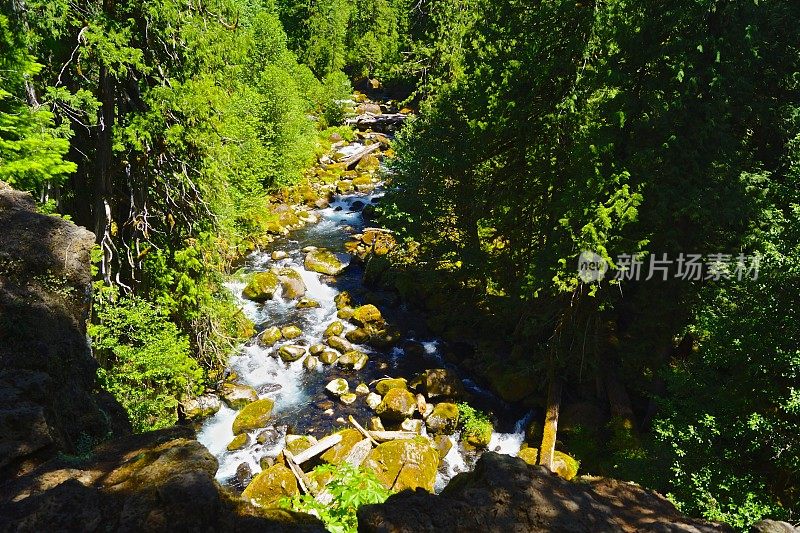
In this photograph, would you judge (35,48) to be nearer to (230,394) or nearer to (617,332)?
(230,394)

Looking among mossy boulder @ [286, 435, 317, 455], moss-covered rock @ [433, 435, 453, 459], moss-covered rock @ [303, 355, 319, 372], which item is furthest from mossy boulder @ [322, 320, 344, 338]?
moss-covered rock @ [433, 435, 453, 459]

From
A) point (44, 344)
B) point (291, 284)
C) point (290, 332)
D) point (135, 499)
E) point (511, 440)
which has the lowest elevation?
point (511, 440)

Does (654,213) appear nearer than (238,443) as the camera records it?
Yes

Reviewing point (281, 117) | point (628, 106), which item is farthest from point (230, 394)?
point (281, 117)

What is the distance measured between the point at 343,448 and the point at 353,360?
4751mm

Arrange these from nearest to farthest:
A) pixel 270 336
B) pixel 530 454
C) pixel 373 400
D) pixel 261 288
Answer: pixel 530 454
pixel 373 400
pixel 270 336
pixel 261 288

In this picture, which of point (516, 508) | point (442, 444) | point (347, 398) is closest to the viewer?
point (516, 508)

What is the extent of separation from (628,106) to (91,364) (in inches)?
505

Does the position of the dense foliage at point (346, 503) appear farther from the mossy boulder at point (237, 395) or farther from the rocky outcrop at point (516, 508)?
the mossy boulder at point (237, 395)

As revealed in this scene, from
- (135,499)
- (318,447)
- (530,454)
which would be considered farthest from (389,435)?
(135,499)

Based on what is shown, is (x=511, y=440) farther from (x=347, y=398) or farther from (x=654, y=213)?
(x=654, y=213)

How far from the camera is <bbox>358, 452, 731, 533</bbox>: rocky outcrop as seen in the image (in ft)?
12.4

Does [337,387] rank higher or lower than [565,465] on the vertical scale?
higher

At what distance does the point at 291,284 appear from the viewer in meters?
21.2
